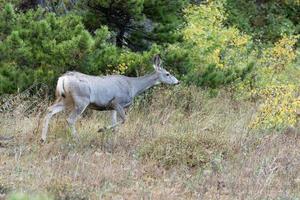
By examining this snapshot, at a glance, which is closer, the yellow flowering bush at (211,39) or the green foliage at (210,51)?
the green foliage at (210,51)

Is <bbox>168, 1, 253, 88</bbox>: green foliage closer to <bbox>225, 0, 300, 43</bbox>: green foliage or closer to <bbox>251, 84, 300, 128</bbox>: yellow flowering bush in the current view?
<bbox>251, 84, 300, 128</bbox>: yellow flowering bush

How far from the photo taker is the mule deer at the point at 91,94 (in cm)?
1041

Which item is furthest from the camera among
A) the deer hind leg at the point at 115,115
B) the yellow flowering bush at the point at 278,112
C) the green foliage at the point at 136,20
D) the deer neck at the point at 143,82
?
the green foliage at the point at 136,20

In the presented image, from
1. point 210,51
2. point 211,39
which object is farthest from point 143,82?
point 211,39

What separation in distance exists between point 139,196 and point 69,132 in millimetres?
2920

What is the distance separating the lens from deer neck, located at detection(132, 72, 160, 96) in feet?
39.0

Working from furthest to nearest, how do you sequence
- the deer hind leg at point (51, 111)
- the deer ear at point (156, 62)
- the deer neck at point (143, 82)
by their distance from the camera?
the deer ear at point (156, 62), the deer neck at point (143, 82), the deer hind leg at point (51, 111)

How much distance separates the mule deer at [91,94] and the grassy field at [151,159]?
344 millimetres

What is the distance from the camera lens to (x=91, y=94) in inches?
421

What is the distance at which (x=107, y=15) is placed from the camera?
14.1 meters

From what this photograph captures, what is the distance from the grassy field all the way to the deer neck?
0.54m

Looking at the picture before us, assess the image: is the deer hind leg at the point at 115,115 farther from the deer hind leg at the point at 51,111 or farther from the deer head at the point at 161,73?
the deer head at the point at 161,73

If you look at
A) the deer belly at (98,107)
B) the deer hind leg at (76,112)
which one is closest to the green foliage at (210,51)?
the deer belly at (98,107)

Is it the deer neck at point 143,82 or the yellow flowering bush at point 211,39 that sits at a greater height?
the deer neck at point 143,82
